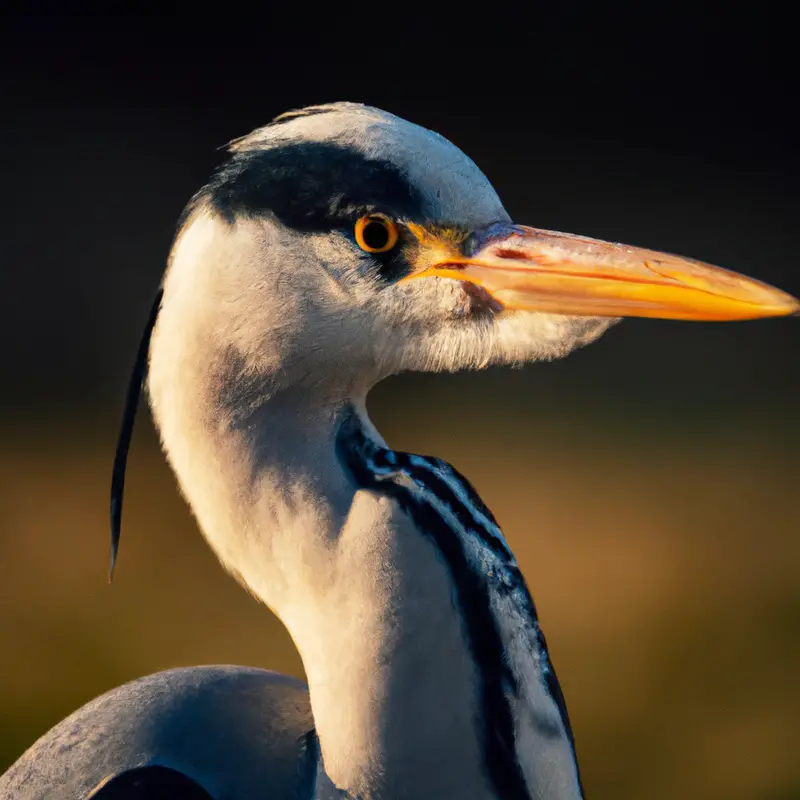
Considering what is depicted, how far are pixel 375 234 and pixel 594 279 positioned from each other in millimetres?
127

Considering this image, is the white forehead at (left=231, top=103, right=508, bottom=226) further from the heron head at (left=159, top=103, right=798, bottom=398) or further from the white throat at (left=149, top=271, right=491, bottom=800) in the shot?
the white throat at (left=149, top=271, right=491, bottom=800)

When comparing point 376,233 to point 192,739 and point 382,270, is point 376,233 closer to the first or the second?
point 382,270

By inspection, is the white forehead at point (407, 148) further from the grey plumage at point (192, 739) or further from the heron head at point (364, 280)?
the grey plumage at point (192, 739)

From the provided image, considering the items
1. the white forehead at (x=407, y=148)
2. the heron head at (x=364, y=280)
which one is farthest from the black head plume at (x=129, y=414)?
the white forehead at (x=407, y=148)

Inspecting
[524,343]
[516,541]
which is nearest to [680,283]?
[524,343]

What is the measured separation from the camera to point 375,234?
0.59 m

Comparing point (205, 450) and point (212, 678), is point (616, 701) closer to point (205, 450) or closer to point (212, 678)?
point (212, 678)

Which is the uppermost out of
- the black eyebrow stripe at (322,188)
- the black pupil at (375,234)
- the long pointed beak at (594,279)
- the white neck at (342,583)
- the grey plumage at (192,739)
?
the black eyebrow stripe at (322,188)

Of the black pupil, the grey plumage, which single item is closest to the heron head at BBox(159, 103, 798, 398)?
the black pupil

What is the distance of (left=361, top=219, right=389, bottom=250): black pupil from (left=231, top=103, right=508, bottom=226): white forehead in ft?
0.09

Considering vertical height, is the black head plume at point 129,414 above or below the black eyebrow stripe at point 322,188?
below

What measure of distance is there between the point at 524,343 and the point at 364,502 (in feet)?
0.43

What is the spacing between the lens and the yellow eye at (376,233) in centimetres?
59

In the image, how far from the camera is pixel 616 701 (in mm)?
1772
